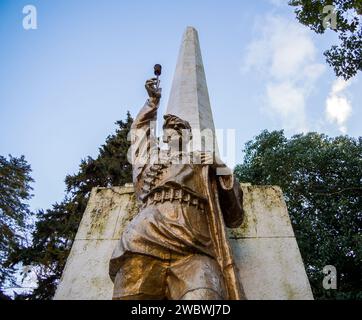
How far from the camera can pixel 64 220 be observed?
11945mm

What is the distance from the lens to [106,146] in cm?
1370

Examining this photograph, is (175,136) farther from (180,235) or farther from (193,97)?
(193,97)

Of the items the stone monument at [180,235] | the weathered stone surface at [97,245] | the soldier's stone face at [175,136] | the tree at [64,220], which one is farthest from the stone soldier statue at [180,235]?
the tree at [64,220]

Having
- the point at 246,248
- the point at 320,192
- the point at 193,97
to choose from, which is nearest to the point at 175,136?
the point at 246,248

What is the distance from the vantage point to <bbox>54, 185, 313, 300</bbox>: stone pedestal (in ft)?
14.2

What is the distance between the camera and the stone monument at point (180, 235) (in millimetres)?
3162

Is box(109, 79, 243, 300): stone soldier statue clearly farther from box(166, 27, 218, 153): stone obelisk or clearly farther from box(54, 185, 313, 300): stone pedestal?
box(166, 27, 218, 153): stone obelisk

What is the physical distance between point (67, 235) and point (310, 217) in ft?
Answer: 31.2

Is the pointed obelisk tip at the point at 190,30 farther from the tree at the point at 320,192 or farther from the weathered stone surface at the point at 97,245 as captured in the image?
the weathered stone surface at the point at 97,245

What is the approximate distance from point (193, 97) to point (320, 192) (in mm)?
9942

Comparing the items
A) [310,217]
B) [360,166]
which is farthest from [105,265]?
[360,166]

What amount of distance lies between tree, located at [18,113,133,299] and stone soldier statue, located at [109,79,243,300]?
7454 millimetres

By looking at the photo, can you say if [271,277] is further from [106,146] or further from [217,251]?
[106,146]

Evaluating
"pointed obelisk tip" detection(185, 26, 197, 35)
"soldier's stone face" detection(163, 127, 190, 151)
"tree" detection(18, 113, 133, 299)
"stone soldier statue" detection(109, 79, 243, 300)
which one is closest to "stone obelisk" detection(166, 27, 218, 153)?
"pointed obelisk tip" detection(185, 26, 197, 35)
